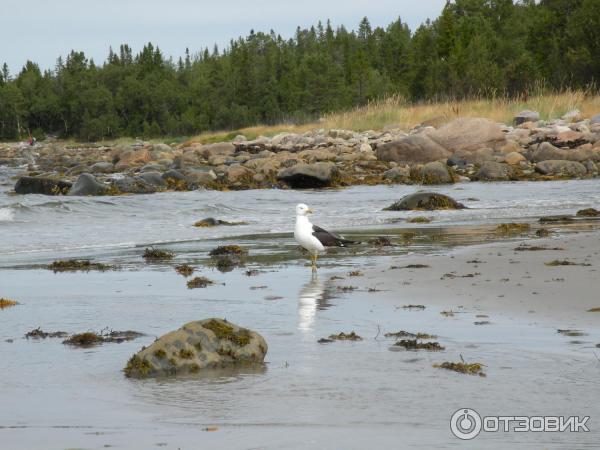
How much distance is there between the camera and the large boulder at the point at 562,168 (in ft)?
86.1

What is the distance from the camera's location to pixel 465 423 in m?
4.20

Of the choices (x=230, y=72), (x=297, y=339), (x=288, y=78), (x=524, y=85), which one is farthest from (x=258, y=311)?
(x=230, y=72)

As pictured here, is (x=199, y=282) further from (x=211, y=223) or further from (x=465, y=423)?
(x=211, y=223)

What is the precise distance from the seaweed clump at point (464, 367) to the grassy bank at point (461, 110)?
3312cm

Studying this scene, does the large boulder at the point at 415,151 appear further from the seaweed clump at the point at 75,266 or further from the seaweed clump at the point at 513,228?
the seaweed clump at the point at 75,266

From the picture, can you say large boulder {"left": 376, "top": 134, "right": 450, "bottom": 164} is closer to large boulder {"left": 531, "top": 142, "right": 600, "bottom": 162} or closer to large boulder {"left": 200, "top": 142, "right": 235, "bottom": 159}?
large boulder {"left": 531, "top": 142, "right": 600, "bottom": 162}

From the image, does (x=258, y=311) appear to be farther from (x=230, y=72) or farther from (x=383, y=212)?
(x=230, y=72)

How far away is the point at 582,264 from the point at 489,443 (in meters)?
5.75

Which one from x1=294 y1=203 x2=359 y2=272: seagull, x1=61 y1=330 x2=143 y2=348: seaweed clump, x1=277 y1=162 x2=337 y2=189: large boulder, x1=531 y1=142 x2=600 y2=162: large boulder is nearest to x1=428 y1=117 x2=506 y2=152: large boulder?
x1=531 y1=142 x2=600 y2=162: large boulder

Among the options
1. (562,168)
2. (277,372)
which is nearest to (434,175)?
(562,168)

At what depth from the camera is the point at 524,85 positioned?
5075cm

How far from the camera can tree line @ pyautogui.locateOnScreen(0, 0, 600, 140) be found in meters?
52.1

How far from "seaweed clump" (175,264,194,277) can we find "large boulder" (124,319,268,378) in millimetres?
4313

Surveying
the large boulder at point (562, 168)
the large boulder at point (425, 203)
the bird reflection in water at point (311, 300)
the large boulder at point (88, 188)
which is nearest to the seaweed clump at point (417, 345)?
the bird reflection in water at point (311, 300)
